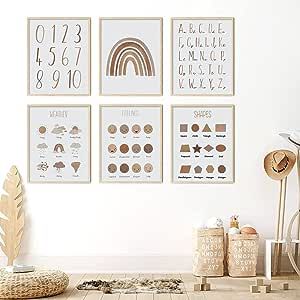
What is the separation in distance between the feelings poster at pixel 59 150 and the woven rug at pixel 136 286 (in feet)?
2.65

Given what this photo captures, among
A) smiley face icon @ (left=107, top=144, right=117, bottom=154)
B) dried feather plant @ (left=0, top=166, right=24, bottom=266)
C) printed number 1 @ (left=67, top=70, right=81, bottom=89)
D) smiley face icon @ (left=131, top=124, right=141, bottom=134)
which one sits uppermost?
printed number 1 @ (left=67, top=70, right=81, bottom=89)

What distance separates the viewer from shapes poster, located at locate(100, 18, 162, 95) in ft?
16.8

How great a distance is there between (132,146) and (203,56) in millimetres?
785

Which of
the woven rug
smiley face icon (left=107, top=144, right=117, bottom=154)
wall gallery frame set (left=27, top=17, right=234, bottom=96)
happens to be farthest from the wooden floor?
wall gallery frame set (left=27, top=17, right=234, bottom=96)

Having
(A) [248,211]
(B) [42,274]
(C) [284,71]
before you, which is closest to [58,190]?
(B) [42,274]

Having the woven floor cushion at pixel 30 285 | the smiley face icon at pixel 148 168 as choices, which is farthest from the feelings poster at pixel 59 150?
the woven floor cushion at pixel 30 285

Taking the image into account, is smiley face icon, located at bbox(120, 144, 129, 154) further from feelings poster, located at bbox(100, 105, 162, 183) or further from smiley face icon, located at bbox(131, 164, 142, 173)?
smiley face icon, located at bbox(131, 164, 142, 173)

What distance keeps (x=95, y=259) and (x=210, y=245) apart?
804 mm

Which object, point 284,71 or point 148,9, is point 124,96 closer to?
point 148,9

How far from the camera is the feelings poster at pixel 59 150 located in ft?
16.8

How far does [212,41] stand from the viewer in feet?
16.8

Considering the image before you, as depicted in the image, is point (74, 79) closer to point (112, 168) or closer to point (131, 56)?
point (131, 56)

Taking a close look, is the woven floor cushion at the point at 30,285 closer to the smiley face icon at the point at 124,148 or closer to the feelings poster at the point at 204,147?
the smiley face icon at the point at 124,148

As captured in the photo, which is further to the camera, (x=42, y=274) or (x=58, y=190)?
(x=58, y=190)
